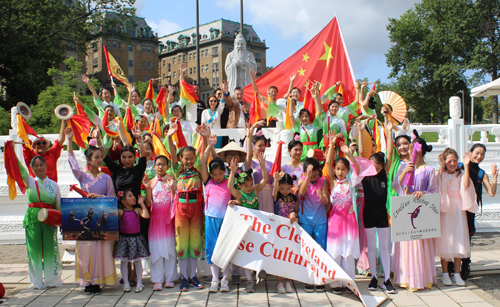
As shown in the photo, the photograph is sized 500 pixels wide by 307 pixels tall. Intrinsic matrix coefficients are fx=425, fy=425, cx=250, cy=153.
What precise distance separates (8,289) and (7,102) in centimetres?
2419

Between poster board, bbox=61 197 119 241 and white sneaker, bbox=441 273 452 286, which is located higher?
poster board, bbox=61 197 119 241

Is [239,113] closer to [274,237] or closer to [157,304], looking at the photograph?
[274,237]

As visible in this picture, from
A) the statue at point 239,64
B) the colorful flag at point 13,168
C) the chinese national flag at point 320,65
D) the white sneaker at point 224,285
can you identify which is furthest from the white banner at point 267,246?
the statue at point 239,64

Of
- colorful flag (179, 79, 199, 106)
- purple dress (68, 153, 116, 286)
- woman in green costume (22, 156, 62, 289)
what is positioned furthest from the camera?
colorful flag (179, 79, 199, 106)

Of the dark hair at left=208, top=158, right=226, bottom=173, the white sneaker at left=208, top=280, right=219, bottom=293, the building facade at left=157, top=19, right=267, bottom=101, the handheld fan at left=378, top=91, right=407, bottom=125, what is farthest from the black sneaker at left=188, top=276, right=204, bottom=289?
the building facade at left=157, top=19, right=267, bottom=101

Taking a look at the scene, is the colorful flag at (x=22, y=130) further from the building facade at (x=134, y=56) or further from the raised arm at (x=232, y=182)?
the building facade at (x=134, y=56)

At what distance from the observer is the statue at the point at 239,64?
40.4ft

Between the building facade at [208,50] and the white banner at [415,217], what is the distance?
6030 centimetres

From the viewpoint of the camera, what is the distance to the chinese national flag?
9562mm

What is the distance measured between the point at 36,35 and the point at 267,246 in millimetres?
25181

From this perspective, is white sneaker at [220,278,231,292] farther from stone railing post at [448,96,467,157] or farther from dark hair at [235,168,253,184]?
stone railing post at [448,96,467,157]

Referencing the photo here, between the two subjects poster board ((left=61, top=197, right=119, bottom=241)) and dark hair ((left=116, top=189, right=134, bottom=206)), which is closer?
poster board ((left=61, top=197, right=119, bottom=241))

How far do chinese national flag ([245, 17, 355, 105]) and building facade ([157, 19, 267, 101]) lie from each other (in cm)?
5454

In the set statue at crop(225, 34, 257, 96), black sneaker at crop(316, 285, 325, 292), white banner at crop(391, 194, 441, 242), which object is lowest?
black sneaker at crop(316, 285, 325, 292)
